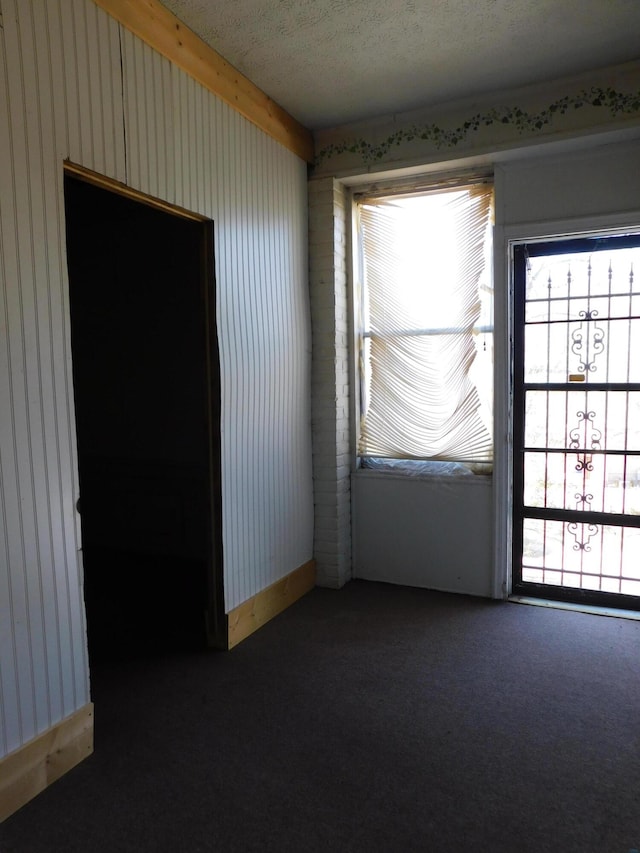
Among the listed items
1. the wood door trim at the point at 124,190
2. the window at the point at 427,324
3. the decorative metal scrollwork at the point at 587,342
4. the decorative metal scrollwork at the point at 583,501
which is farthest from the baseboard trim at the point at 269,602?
the decorative metal scrollwork at the point at 587,342

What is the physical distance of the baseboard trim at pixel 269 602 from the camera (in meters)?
3.33

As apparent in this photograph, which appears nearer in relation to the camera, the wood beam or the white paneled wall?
the white paneled wall

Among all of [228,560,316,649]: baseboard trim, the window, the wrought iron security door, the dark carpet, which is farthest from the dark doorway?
the wrought iron security door

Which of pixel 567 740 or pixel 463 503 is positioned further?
pixel 463 503

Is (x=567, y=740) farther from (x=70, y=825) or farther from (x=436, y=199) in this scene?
(x=436, y=199)

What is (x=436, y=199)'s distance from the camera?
402 centimetres

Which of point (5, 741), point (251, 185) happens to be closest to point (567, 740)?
point (5, 741)

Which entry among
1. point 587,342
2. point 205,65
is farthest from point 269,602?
point 205,65

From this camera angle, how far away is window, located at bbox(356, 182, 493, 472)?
3.94 meters

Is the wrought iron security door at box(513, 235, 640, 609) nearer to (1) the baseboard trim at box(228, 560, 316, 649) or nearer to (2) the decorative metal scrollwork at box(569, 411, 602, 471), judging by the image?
(2) the decorative metal scrollwork at box(569, 411, 602, 471)

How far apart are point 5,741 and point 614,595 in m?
3.39

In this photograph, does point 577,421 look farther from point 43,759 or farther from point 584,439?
point 43,759

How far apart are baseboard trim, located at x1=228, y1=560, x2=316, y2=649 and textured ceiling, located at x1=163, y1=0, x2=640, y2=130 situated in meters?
2.94

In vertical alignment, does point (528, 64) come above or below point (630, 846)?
above
